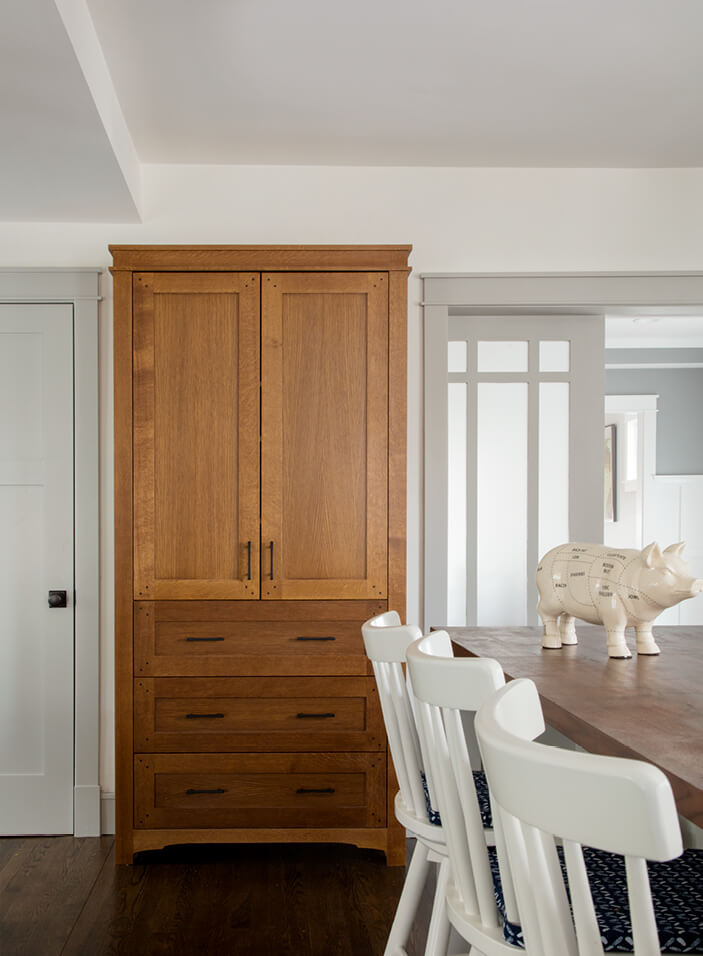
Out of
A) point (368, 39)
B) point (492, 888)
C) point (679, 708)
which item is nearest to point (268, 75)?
point (368, 39)

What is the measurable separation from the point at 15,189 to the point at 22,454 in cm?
101

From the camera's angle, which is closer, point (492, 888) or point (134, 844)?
point (492, 888)

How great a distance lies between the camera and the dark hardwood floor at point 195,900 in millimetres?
2340

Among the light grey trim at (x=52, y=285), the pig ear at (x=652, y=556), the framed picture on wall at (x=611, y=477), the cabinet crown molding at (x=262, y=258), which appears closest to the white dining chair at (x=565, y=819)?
the pig ear at (x=652, y=556)

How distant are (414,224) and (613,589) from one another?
6.66 feet

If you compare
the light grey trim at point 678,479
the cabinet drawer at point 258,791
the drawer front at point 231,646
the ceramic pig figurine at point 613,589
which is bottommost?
the cabinet drawer at point 258,791

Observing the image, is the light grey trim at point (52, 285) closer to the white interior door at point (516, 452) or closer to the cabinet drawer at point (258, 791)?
the white interior door at point (516, 452)

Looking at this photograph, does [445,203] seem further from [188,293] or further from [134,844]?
[134,844]

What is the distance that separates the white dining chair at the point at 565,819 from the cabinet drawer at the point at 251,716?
6.66 feet

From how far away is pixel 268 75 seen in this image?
2666 mm

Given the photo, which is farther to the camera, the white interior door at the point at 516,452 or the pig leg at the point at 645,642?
the white interior door at the point at 516,452

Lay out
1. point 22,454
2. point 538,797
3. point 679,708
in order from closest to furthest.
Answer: point 538,797 → point 679,708 → point 22,454

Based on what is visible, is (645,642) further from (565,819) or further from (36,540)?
(36,540)

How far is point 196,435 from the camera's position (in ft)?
9.61
